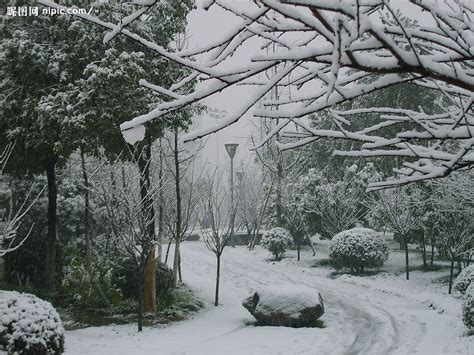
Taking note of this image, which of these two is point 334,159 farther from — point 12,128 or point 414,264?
point 12,128

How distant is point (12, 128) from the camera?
11.1 m

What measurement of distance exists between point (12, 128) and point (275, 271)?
11858mm

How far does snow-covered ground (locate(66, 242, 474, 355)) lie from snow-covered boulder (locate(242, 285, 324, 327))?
0.31m

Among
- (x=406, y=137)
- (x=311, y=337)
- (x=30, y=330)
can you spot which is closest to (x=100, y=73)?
(x=30, y=330)

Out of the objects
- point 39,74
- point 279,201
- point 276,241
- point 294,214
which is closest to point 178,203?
point 39,74

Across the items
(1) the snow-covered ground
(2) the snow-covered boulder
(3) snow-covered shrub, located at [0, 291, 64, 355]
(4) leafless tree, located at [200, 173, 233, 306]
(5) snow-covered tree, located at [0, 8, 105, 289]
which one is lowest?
(1) the snow-covered ground

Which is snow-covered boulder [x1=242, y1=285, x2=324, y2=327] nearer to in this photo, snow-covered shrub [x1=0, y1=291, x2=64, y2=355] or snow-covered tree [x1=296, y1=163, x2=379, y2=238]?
snow-covered shrub [x1=0, y1=291, x2=64, y2=355]

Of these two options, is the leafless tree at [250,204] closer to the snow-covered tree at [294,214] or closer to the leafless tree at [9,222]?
the snow-covered tree at [294,214]

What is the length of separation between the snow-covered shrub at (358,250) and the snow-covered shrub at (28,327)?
486 inches

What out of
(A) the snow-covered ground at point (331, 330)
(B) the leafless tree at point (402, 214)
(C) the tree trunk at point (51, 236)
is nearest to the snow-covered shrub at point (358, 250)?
(B) the leafless tree at point (402, 214)

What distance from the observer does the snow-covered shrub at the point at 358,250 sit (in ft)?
56.3

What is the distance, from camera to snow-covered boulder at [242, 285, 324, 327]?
10211 mm

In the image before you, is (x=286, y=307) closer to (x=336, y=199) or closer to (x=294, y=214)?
(x=336, y=199)

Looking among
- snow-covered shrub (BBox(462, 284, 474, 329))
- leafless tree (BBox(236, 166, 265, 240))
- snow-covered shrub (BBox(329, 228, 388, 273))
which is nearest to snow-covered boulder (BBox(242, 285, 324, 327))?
snow-covered shrub (BBox(462, 284, 474, 329))
